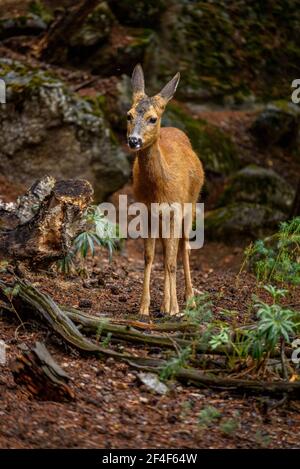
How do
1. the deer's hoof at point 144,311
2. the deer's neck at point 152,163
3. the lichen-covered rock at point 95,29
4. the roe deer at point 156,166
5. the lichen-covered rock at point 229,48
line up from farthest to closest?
the lichen-covered rock at point 229,48
the lichen-covered rock at point 95,29
the deer's neck at point 152,163
the deer's hoof at point 144,311
the roe deer at point 156,166

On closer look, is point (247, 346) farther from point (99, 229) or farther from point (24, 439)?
point (99, 229)

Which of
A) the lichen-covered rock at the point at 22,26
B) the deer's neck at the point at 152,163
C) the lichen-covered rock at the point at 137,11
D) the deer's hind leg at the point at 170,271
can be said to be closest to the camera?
the deer's neck at the point at 152,163

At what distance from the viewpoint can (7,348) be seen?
5566 mm

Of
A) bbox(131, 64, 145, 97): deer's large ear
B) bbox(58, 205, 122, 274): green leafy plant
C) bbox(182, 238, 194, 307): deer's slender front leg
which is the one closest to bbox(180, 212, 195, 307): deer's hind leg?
bbox(182, 238, 194, 307): deer's slender front leg

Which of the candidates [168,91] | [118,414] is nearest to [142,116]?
[168,91]

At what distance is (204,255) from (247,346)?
6.36 metres

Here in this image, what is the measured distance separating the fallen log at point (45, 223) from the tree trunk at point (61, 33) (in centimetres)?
582

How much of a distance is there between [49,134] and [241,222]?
3.14m

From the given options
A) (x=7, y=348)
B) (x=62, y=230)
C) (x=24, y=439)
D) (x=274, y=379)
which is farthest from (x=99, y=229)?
(x=24, y=439)

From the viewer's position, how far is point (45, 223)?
704 cm

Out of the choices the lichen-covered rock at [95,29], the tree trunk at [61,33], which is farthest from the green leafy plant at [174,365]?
the lichen-covered rock at [95,29]

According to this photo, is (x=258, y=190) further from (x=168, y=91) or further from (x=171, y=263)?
(x=168, y=91)

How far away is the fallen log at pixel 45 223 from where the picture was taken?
278 inches

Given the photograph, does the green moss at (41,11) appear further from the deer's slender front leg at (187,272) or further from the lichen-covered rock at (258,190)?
the deer's slender front leg at (187,272)
